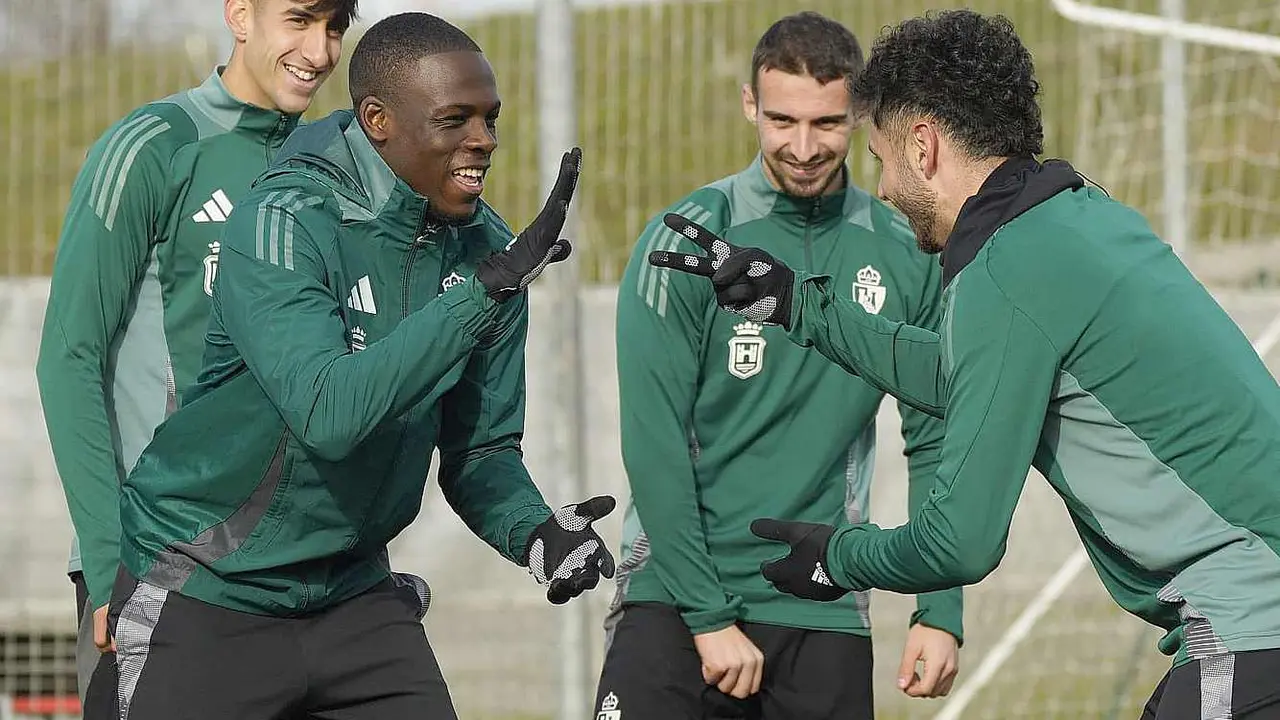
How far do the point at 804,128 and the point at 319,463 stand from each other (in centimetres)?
165

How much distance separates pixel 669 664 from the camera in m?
4.46

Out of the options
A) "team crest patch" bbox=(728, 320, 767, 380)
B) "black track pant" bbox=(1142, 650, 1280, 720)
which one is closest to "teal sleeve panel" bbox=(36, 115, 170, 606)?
"team crest patch" bbox=(728, 320, 767, 380)

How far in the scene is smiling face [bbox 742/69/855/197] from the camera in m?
4.48

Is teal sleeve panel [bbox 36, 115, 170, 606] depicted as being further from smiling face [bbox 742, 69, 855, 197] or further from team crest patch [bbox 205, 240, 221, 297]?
smiling face [bbox 742, 69, 855, 197]

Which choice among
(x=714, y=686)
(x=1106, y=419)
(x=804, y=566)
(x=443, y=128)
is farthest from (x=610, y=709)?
(x=1106, y=419)

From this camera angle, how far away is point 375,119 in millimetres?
3602

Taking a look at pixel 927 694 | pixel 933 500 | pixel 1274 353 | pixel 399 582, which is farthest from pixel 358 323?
pixel 1274 353

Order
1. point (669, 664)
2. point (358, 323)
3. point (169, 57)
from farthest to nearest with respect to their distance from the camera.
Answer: point (169, 57) → point (669, 664) → point (358, 323)

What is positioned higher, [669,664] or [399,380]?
[399,380]

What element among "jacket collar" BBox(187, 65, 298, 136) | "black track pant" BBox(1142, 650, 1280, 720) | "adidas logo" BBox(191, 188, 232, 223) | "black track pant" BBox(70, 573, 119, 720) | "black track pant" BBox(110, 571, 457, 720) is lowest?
"black track pant" BBox(70, 573, 119, 720)

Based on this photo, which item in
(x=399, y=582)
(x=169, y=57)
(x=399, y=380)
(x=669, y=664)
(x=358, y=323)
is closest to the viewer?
(x=399, y=380)

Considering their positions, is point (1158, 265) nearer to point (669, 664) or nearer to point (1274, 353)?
point (669, 664)

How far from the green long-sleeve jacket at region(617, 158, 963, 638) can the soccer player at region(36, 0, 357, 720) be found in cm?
101

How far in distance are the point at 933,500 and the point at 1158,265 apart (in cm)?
58
